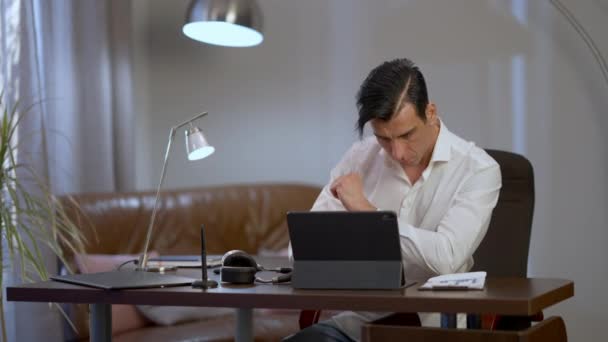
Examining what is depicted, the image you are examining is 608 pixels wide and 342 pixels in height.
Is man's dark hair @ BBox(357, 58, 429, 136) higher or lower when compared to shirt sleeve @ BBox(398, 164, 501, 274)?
higher

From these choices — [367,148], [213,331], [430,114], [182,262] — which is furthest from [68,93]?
[430,114]

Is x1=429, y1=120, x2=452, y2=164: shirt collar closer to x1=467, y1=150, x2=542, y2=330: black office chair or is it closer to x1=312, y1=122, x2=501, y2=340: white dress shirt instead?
x1=312, y1=122, x2=501, y2=340: white dress shirt

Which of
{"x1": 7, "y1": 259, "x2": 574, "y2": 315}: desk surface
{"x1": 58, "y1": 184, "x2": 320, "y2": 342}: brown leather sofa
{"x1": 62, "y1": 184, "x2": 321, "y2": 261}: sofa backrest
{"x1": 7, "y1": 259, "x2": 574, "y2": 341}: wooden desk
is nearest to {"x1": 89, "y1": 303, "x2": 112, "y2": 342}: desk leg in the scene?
{"x1": 7, "y1": 259, "x2": 574, "y2": 341}: wooden desk

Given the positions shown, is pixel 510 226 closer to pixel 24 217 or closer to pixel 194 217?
pixel 194 217

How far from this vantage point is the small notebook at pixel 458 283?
66.7 inches

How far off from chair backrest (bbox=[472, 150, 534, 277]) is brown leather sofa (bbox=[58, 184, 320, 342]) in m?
1.02

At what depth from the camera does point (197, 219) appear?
12.6 feet

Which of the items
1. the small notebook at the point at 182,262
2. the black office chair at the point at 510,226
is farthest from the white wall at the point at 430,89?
the small notebook at the point at 182,262

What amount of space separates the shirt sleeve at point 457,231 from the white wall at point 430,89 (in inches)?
68.2

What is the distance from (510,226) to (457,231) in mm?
480

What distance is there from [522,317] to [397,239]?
295 mm

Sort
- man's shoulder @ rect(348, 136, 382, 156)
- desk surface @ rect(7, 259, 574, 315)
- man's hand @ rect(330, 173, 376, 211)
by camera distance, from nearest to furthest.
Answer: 1. desk surface @ rect(7, 259, 574, 315)
2. man's hand @ rect(330, 173, 376, 211)
3. man's shoulder @ rect(348, 136, 382, 156)

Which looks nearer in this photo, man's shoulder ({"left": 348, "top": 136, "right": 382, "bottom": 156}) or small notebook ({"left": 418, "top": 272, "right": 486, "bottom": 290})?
small notebook ({"left": 418, "top": 272, "right": 486, "bottom": 290})

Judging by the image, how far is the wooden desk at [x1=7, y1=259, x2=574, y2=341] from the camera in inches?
61.2
